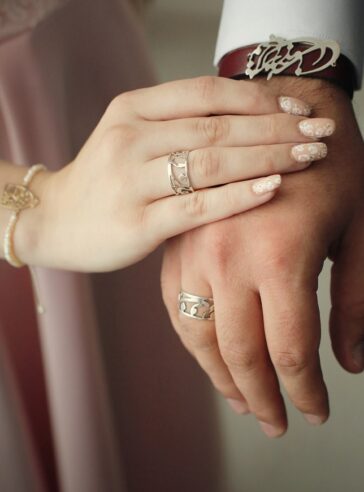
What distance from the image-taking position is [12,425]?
611mm

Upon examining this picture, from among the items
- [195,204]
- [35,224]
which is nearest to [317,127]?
[195,204]

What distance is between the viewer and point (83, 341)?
68cm

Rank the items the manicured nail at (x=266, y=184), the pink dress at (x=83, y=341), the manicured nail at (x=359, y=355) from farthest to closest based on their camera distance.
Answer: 1. the pink dress at (x=83, y=341)
2. the manicured nail at (x=359, y=355)
3. the manicured nail at (x=266, y=184)

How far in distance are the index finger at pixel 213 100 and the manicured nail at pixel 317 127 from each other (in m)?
0.02

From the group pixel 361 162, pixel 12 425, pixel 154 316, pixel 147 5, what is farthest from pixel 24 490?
pixel 147 5

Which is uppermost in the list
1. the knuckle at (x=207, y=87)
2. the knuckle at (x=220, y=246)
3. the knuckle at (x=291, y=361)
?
the knuckle at (x=207, y=87)

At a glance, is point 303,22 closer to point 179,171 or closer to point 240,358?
point 179,171

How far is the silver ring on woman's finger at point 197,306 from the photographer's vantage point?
20.5 inches

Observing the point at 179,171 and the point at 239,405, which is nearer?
the point at 179,171

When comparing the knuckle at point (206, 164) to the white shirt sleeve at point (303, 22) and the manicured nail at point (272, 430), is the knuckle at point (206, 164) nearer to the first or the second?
the white shirt sleeve at point (303, 22)

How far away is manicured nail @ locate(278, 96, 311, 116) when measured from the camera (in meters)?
0.48

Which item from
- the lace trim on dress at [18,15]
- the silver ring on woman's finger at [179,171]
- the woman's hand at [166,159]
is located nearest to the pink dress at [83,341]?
the lace trim on dress at [18,15]

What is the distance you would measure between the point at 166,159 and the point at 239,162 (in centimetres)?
8

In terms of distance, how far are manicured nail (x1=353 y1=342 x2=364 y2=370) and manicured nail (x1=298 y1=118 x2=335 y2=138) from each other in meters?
0.26
